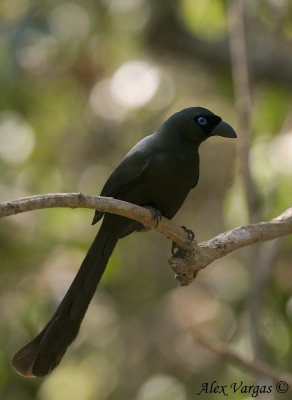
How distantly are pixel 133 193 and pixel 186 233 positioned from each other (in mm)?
A: 574

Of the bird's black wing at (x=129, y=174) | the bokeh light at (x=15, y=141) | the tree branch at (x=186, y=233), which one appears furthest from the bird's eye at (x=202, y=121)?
the bokeh light at (x=15, y=141)

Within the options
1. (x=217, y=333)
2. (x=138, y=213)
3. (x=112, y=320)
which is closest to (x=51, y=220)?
(x=112, y=320)

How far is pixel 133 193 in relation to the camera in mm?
3766

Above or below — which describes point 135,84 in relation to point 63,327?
above

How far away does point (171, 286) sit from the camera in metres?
6.77

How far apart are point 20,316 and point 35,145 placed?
1644 mm

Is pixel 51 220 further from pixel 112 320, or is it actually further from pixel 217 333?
pixel 217 333

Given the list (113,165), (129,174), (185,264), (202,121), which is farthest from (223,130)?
(113,165)

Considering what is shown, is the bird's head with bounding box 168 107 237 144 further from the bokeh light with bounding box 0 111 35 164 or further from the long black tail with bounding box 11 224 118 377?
the bokeh light with bounding box 0 111 35 164

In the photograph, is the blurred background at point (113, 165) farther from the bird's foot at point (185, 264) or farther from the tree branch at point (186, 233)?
the bird's foot at point (185, 264)

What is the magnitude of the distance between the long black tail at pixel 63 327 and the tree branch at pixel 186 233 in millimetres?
657

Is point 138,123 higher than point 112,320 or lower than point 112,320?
higher

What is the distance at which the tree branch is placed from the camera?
2.77 metres

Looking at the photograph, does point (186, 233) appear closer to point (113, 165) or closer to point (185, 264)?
point (185, 264)
